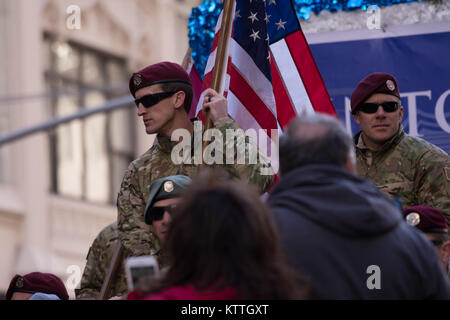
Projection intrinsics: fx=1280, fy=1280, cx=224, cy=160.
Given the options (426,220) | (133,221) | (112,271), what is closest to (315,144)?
(426,220)

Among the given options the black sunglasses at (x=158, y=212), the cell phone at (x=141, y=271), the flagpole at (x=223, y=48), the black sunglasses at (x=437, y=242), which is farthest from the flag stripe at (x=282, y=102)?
the cell phone at (x=141, y=271)

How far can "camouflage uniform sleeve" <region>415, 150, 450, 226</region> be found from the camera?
7.60 meters

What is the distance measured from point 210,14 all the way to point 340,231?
612 cm

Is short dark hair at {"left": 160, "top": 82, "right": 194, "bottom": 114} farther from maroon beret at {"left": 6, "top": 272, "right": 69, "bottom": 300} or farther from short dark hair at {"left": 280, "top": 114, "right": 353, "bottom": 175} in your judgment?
short dark hair at {"left": 280, "top": 114, "right": 353, "bottom": 175}

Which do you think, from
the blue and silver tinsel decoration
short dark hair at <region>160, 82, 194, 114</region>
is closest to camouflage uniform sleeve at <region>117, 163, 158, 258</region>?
short dark hair at <region>160, 82, 194, 114</region>

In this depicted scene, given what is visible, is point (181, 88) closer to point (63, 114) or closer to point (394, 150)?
point (394, 150)

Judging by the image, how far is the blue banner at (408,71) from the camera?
9914mm

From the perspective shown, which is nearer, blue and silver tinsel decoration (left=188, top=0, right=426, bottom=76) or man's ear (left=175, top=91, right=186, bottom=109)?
man's ear (left=175, top=91, right=186, bottom=109)

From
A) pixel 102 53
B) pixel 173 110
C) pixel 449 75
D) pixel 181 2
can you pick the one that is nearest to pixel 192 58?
pixel 449 75

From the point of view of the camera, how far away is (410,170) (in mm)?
7828

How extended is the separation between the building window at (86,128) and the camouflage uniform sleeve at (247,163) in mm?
22774

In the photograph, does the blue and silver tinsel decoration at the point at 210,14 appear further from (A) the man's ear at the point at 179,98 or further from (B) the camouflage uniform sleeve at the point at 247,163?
(B) the camouflage uniform sleeve at the point at 247,163

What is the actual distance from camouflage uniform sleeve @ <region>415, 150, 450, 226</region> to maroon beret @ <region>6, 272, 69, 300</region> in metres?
2.25

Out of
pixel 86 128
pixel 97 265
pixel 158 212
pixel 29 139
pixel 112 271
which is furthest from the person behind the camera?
pixel 86 128
